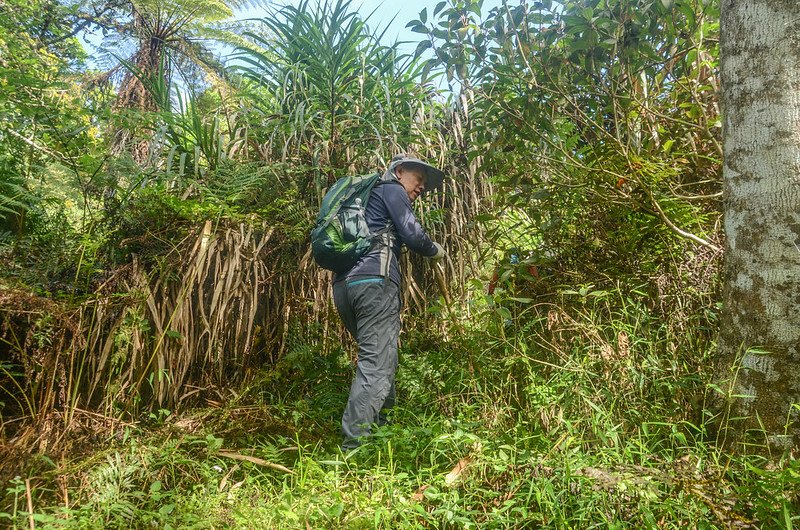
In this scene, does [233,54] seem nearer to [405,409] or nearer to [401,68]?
[401,68]

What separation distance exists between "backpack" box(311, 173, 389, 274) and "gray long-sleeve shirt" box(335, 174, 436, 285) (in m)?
0.06

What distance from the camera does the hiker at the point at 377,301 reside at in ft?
10.6

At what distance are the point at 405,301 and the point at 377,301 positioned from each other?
4.16 feet

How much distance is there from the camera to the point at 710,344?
290 centimetres

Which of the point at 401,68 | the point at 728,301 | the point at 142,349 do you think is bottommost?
the point at 142,349

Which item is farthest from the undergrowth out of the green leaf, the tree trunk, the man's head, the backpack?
the green leaf

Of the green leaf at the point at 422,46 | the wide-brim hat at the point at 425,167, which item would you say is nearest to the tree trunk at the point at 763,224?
the green leaf at the point at 422,46

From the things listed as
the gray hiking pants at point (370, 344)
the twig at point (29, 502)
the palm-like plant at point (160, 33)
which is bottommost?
the twig at point (29, 502)

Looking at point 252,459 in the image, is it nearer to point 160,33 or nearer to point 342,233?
point 342,233

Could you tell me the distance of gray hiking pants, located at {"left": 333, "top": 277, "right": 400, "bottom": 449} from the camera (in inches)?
127

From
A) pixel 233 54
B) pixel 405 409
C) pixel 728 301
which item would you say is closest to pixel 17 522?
pixel 405 409

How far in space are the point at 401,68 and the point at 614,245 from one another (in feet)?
9.37

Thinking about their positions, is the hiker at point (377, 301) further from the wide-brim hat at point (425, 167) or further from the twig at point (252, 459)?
the twig at point (252, 459)

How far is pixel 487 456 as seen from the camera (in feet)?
8.12
